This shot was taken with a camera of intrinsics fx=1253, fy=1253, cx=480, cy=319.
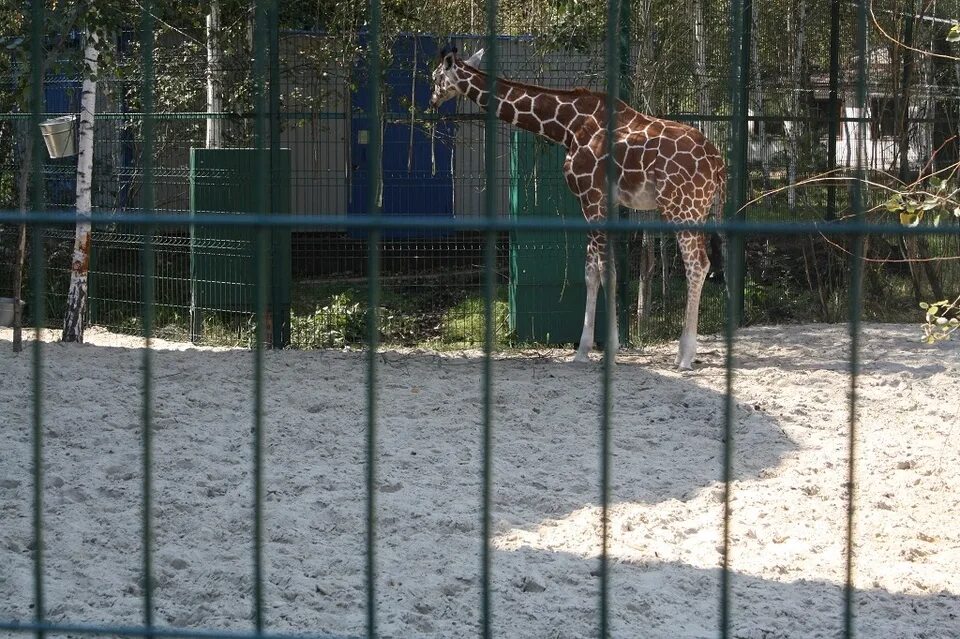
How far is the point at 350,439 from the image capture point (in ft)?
21.2

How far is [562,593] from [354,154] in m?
8.87

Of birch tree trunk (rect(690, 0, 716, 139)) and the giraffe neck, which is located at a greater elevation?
birch tree trunk (rect(690, 0, 716, 139))

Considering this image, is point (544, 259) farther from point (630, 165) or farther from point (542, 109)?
point (630, 165)

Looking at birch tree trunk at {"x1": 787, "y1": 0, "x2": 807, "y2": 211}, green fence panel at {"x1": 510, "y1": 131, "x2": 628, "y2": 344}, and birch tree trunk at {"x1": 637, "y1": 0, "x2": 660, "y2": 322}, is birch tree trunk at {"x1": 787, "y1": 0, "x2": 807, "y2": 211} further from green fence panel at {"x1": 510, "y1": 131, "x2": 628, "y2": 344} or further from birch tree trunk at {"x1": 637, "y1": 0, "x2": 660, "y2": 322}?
green fence panel at {"x1": 510, "y1": 131, "x2": 628, "y2": 344}

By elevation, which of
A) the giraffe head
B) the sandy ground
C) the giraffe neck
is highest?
the giraffe head

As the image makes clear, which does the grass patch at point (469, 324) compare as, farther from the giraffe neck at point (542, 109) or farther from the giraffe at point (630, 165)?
the giraffe neck at point (542, 109)

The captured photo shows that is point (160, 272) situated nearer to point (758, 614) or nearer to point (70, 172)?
point (70, 172)

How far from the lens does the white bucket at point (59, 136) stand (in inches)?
341

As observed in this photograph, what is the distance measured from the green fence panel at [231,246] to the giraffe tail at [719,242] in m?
2.97

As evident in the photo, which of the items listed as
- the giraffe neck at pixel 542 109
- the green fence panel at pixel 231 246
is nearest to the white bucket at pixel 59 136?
the green fence panel at pixel 231 246

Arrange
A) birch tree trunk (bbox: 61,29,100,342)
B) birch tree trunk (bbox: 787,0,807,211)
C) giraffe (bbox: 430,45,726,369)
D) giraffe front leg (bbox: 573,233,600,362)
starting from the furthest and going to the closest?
birch tree trunk (bbox: 787,0,807,211)
giraffe front leg (bbox: 573,233,600,362)
birch tree trunk (bbox: 61,29,100,342)
giraffe (bbox: 430,45,726,369)

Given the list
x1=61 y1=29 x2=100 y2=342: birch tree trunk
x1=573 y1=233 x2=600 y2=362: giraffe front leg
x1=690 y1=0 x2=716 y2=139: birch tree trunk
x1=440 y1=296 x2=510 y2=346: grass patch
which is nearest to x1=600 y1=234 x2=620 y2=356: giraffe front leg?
x1=573 y1=233 x2=600 y2=362: giraffe front leg

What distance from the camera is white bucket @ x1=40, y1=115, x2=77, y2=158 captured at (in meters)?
8.67

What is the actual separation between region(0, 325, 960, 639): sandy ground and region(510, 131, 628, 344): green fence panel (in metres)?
0.95
